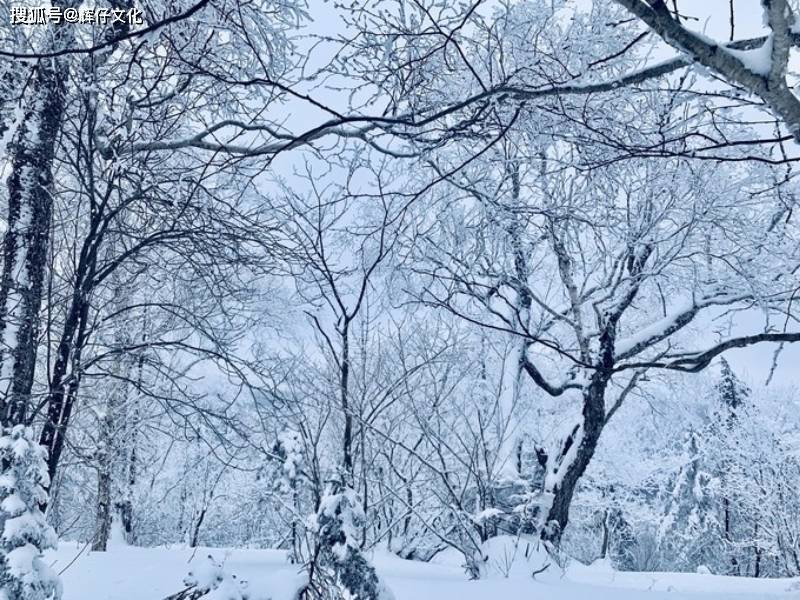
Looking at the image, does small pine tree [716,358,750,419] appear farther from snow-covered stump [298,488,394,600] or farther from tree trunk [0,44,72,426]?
tree trunk [0,44,72,426]

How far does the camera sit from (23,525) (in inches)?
116

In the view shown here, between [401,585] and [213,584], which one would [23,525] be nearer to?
[213,584]

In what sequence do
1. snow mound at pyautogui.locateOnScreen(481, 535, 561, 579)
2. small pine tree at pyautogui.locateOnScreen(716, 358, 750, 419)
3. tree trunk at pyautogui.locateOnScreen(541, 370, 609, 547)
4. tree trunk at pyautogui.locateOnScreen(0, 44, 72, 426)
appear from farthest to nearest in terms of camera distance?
small pine tree at pyautogui.locateOnScreen(716, 358, 750, 419)
tree trunk at pyautogui.locateOnScreen(541, 370, 609, 547)
snow mound at pyautogui.locateOnScreen(481, 535, 561, 579)
tree trunk at pyautogui.locateOnScreen(0, 44, 72, 426)

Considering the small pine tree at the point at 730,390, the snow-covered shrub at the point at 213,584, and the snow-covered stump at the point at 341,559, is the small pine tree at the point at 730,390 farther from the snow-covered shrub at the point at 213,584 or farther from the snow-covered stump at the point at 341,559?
the snow-covered shrub at the point at 213,584

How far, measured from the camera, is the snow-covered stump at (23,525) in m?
2.81

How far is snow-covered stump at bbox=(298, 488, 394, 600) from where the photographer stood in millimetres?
2453

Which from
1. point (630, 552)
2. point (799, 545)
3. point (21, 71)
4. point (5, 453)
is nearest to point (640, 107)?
point (21, 71)

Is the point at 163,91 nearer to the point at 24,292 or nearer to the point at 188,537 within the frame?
the point at 24,292
